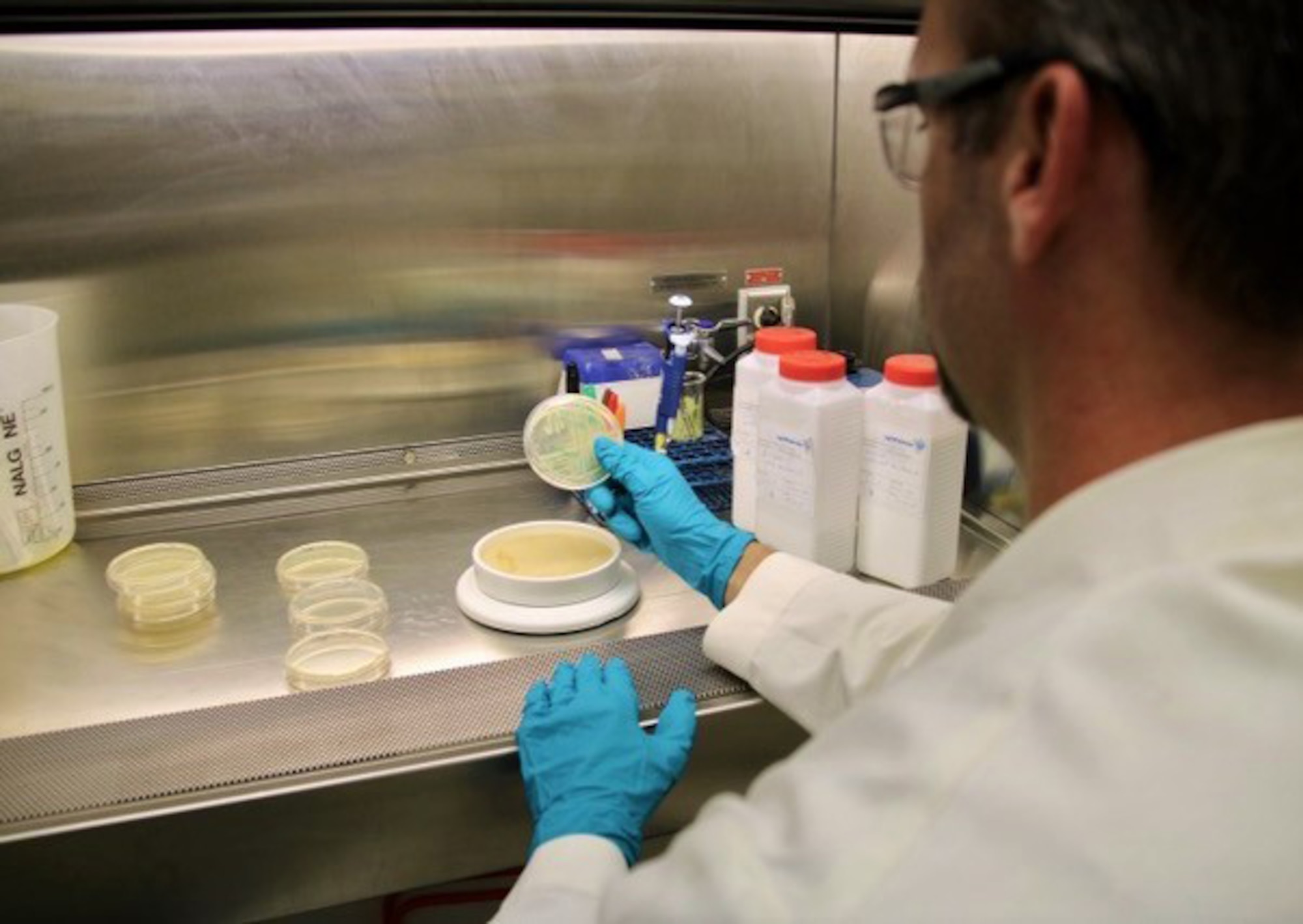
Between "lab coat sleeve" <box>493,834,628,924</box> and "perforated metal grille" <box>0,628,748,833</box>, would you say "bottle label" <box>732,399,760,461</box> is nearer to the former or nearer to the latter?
"perforated metal grille" <box>0,628,748,833</box>

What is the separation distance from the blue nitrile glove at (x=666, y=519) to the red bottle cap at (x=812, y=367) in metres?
0.20

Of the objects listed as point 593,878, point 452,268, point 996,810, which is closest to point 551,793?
point 593,878

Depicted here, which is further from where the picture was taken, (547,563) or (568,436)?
(568,436)

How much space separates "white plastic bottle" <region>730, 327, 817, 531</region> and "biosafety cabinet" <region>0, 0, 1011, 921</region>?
5.6 inches

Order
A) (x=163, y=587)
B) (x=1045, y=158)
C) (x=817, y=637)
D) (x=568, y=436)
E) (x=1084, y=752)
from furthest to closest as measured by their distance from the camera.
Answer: (x=568, y=436) → (x=163, y=587) → (x=817, y=637) → (x=1045, y=158) → (x=1084, y=752)

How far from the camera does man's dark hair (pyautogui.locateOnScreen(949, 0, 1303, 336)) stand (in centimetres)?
57

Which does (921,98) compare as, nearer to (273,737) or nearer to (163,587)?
(273,737)

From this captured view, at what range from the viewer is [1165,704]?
53 cm

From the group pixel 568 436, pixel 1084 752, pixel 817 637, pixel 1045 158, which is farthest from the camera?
pixel 568 436

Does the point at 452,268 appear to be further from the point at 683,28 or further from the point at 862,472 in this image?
the point at 862,472

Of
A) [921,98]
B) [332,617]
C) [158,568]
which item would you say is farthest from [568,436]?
[921,98]

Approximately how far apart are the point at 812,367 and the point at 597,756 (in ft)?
1.67

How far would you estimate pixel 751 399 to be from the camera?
1.34 meters

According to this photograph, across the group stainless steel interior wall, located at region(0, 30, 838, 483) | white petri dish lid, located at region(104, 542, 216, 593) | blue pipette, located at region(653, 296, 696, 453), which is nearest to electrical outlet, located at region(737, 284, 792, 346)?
stainless steel interior wall, located at region(0, 30, 838, 483)
